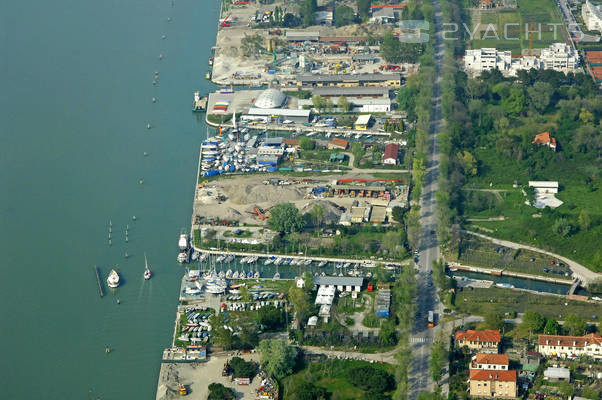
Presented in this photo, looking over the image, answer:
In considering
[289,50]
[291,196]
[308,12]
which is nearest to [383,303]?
[291,196]

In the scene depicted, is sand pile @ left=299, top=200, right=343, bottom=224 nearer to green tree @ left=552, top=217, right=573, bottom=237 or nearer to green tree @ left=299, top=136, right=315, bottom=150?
green tree @ left=299, top=136, right=315, bottom=150

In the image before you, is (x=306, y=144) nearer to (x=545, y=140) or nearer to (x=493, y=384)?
(x=545, y=140)

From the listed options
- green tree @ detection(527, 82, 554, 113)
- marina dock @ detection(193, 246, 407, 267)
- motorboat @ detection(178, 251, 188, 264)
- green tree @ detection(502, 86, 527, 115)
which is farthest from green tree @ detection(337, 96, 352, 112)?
motorboat @ detection(178, 251, 188, 264)

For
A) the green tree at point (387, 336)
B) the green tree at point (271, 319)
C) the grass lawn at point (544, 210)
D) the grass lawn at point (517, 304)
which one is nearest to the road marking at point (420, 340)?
the green tree at point (387, 336)

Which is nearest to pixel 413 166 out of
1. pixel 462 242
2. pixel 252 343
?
pixel 462 242

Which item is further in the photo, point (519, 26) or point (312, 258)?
point (519, 26)

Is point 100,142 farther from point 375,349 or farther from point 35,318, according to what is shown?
point 375,349
